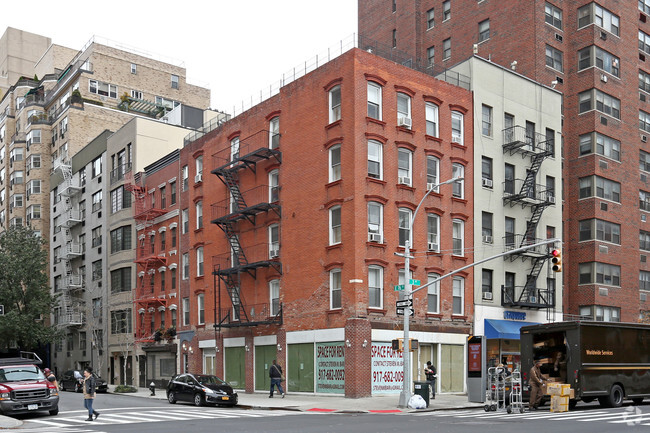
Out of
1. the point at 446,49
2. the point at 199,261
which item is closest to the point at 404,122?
the point at 199,261

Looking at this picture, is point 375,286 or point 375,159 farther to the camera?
point 375,159

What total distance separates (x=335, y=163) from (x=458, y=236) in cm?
867

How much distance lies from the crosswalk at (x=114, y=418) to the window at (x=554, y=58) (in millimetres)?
33392

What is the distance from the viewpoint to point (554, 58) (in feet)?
169

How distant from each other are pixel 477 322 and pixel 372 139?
483 inches

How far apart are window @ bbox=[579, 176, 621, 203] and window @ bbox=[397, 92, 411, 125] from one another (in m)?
17.9

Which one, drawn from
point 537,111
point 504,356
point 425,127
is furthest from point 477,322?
point 537,111

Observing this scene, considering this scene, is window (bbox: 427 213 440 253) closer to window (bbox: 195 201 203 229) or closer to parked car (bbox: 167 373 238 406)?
parked car (bbox: 167 373 238 406)

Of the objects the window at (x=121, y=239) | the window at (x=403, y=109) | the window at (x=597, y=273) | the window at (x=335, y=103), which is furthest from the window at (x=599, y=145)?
the window at (x=121, y=239)

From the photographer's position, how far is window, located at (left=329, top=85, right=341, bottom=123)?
38.0m

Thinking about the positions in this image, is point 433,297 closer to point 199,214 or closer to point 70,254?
point 199,214

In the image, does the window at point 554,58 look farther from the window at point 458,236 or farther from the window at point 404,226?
the window at point 404,226

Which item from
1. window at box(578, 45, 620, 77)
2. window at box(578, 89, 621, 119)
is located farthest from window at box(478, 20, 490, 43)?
window at box(578, 89, 621, 119)

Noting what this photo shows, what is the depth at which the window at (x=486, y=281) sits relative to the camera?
42.2m
